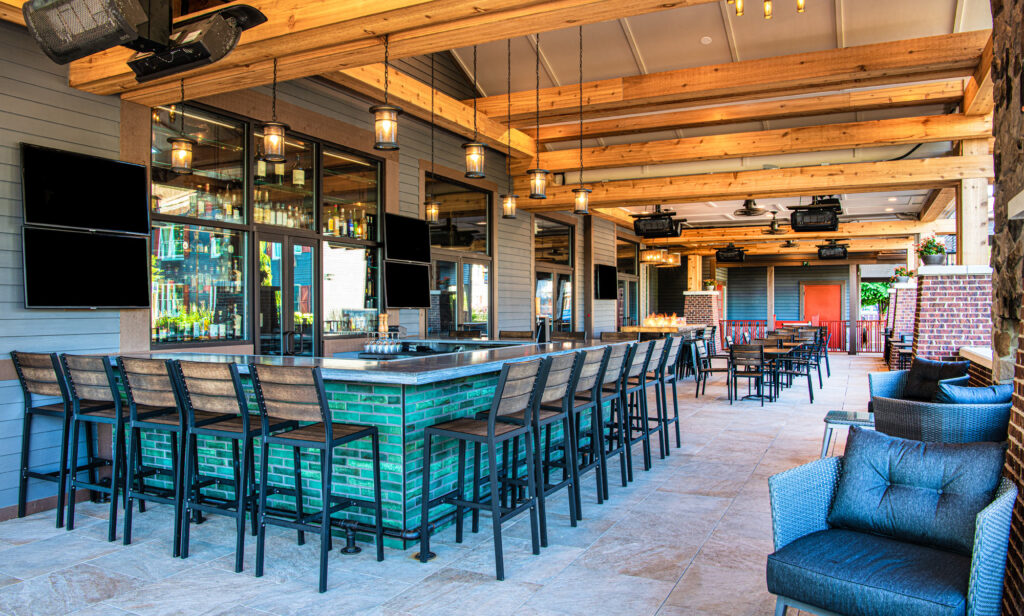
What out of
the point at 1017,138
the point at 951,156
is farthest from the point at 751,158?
the point at 1017,138

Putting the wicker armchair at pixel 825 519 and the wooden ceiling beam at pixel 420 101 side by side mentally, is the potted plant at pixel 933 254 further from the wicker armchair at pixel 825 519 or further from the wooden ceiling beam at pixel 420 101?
the wicker armchair at pixel 825 519

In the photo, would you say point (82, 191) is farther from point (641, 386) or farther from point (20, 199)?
point (641, 386)

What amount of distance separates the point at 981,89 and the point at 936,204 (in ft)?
21.9

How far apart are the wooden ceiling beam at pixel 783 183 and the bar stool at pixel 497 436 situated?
6.35 meters

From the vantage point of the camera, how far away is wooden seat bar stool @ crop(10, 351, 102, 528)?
12.8 feet

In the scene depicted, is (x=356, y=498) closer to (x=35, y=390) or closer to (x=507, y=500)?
(x=507, y=500)

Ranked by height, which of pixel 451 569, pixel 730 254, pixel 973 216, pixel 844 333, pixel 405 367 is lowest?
pixel 451 569

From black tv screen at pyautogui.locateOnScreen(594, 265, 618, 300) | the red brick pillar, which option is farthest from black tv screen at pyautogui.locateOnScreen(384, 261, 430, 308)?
the red brick pillar

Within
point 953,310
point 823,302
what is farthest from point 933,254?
point 823,302

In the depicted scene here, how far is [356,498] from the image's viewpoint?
11.7 feet

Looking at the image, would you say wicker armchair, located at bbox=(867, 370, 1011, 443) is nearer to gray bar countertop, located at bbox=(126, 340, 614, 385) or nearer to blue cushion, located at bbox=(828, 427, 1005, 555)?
blue cushion, located at bbox=(828, 427, 1005, 555)

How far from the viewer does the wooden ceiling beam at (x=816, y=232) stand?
14578mm

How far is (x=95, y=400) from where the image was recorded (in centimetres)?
396

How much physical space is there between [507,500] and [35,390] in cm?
298
